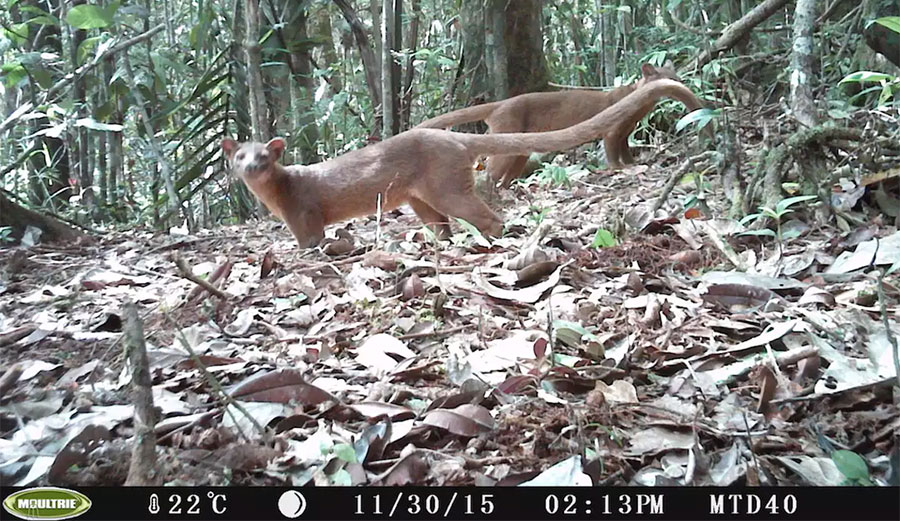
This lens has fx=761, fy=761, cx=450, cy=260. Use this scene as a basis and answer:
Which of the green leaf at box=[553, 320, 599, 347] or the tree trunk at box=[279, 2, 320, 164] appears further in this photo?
the tree trunk at box=[279, 2, 320, 164]

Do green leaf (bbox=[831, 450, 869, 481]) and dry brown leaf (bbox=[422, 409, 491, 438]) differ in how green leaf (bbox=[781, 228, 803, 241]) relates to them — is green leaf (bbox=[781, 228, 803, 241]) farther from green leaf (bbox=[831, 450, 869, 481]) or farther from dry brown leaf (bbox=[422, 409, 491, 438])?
dry brown leaf (bbox=[422, 409, 491, 438])

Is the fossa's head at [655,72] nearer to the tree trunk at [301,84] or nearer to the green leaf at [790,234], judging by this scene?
the tree trunk at [301,84]

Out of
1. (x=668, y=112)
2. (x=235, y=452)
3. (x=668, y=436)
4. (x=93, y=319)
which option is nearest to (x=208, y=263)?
(x=93, y=319)

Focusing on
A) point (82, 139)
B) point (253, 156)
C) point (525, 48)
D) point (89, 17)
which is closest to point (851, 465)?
point (253, 156)

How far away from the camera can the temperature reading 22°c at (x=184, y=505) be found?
4.32ft

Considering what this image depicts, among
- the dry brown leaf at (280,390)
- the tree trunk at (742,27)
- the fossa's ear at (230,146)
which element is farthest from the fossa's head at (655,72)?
the dry brown leaf at (280,390)

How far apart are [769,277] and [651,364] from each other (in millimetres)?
771

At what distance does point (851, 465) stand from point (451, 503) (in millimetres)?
713

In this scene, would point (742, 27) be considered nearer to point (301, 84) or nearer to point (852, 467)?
point (301, 84)

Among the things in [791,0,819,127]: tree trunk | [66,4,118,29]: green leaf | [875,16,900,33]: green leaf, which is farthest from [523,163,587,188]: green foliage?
[66,4,118,29]: green leaf

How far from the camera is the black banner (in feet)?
4.28

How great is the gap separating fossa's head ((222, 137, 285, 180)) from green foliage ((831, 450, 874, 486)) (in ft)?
12.5

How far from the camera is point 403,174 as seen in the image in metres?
4.62

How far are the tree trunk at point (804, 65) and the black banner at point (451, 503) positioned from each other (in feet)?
8.61
